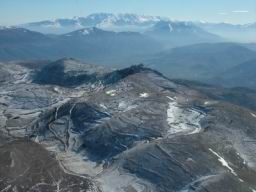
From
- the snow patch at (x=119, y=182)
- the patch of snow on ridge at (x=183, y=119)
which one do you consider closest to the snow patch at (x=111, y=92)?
the patch of snow on ridge at (x=183, y=119)

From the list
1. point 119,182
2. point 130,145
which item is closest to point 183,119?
point 130,145

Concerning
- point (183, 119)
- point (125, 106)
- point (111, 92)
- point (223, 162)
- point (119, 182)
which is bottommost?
point (111, 92)

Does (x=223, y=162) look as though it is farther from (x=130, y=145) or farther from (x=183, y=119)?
(x=183, y=119)

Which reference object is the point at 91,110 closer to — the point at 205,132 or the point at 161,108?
the point at 161,108

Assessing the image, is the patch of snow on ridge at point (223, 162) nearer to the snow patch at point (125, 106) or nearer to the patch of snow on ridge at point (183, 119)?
the patch of snow on ridge at point (183, 119)

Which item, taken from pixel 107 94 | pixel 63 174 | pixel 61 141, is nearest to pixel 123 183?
pixel 63 174
